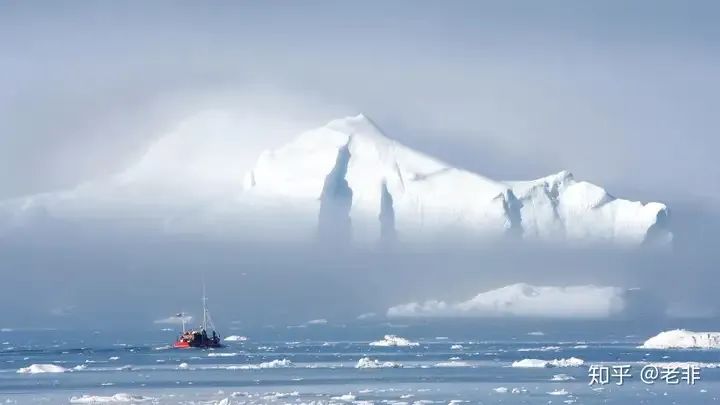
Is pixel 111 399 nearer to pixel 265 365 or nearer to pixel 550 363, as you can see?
pixel 265 365

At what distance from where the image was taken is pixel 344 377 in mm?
111750

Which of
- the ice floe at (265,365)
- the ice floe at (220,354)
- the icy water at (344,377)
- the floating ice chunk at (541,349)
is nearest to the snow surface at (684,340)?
the icy water at (344,377)

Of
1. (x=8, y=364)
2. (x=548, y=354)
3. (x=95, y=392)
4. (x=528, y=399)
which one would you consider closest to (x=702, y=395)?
(x=528, y=399)

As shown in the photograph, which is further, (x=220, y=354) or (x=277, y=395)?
(x=220, y=354)

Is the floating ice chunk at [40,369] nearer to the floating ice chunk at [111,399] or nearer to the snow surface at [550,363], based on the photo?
the floating ice chunk at [111,399]

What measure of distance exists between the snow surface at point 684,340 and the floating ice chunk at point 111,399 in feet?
223

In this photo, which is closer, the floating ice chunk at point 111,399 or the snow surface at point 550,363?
the floating ice chunk at point 111,399

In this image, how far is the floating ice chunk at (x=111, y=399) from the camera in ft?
302

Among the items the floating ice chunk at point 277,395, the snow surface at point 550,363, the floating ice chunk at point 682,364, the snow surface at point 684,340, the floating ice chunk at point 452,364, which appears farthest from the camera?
the snow surface at point 684,340

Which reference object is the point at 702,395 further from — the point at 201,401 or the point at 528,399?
the point at 201,401

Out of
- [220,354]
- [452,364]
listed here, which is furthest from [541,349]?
[452,364]

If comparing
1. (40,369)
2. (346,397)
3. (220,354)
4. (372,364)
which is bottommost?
(346,397)

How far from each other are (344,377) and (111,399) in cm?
2263

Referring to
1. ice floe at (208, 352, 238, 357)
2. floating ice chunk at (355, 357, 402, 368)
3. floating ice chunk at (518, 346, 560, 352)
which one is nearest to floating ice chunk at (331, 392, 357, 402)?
floating ice chunk at (355, 357, 402, 368)
